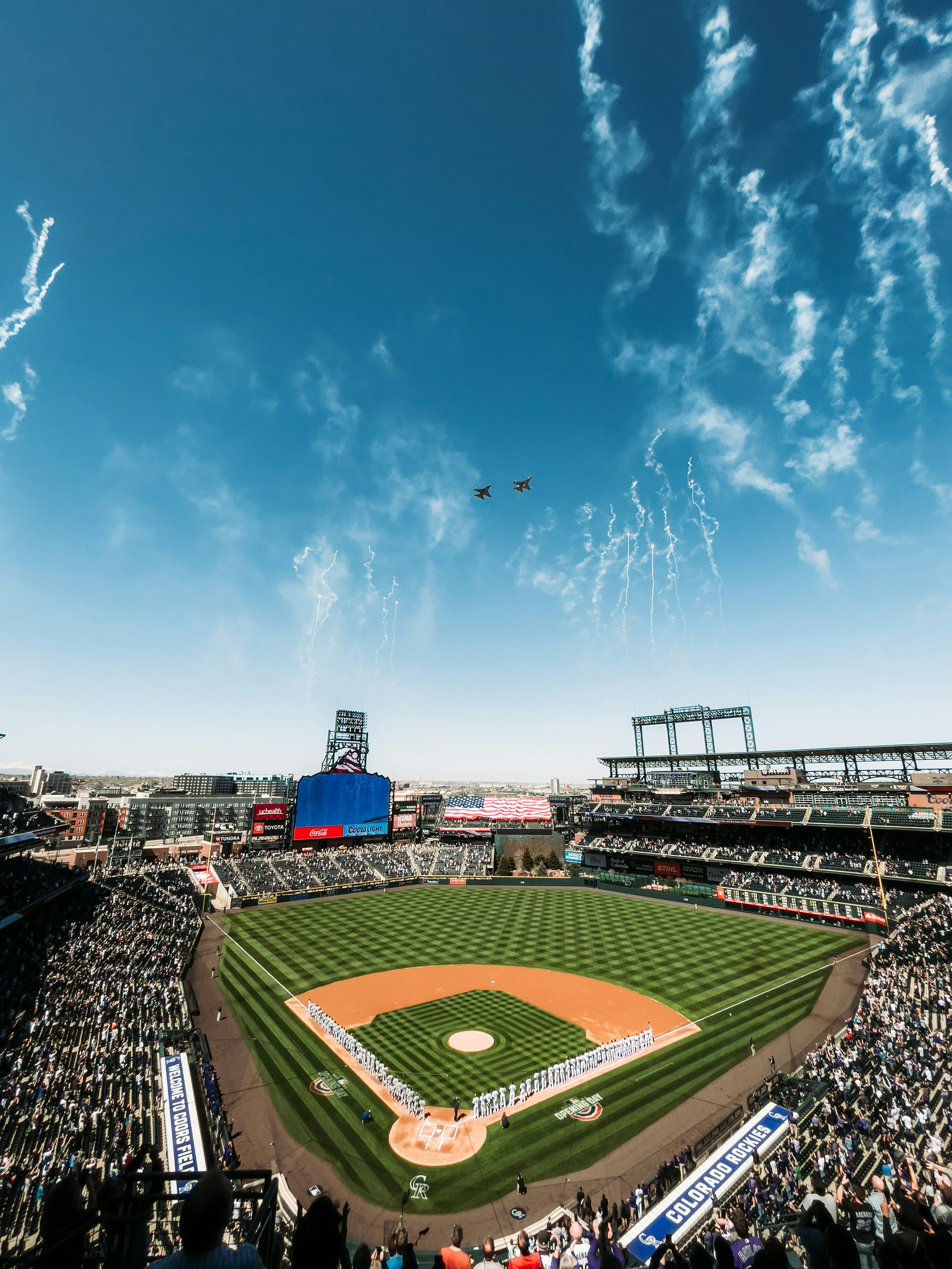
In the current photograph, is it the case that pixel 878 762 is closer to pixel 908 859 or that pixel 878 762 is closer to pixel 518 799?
pixel 908 859

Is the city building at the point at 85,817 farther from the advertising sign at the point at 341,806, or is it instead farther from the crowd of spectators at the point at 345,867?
the crowd of spectators at the point at 345,867

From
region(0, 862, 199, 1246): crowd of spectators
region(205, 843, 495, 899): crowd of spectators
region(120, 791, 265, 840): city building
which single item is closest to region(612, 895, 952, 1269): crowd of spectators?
region(0, 862, 199, 1246): crowd of spectators

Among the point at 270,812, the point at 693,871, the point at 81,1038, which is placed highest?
the point at 270,812

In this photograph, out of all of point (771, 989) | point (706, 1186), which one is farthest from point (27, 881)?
point (771, 989)

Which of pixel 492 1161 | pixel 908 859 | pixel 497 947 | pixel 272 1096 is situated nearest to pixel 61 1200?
pixel 492 1161

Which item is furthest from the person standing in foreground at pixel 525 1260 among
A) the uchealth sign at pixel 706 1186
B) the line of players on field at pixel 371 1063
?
the line of players on field at pixel 371 1063

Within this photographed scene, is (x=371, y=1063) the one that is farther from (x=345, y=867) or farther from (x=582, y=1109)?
(x=345, y=867)
